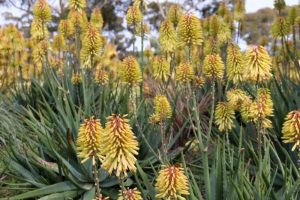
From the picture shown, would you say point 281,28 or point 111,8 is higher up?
point 111,8

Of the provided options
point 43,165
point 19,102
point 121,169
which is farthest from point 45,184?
point 19,102

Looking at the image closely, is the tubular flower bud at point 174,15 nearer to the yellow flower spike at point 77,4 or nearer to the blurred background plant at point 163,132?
the blurred background plant at point 163,132

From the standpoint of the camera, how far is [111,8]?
2812 centimetres

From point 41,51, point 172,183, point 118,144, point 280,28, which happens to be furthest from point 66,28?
point 172,183

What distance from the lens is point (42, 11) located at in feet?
15.5

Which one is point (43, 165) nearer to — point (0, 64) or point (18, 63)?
point (18, 63)

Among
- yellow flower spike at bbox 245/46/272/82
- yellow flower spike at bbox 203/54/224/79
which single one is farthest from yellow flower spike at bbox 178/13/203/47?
yellow flower spike at bbox 245/46/272/82

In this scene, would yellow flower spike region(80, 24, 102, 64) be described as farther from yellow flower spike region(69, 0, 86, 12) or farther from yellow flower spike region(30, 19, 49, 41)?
yellow flower spike region(30, 19, 49, 41)

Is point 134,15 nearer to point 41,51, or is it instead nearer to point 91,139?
point 41,51

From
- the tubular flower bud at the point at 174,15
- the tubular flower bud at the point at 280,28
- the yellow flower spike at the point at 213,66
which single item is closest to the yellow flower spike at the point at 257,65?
the yellow flower spike at the point at 213,66

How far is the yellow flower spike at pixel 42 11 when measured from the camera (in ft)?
15.5

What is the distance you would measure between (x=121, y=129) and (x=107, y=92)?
335 centimetres

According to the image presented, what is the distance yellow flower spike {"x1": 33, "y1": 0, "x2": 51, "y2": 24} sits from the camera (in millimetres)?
4715

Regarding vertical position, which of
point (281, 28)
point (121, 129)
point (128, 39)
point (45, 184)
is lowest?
point (45, 184)
